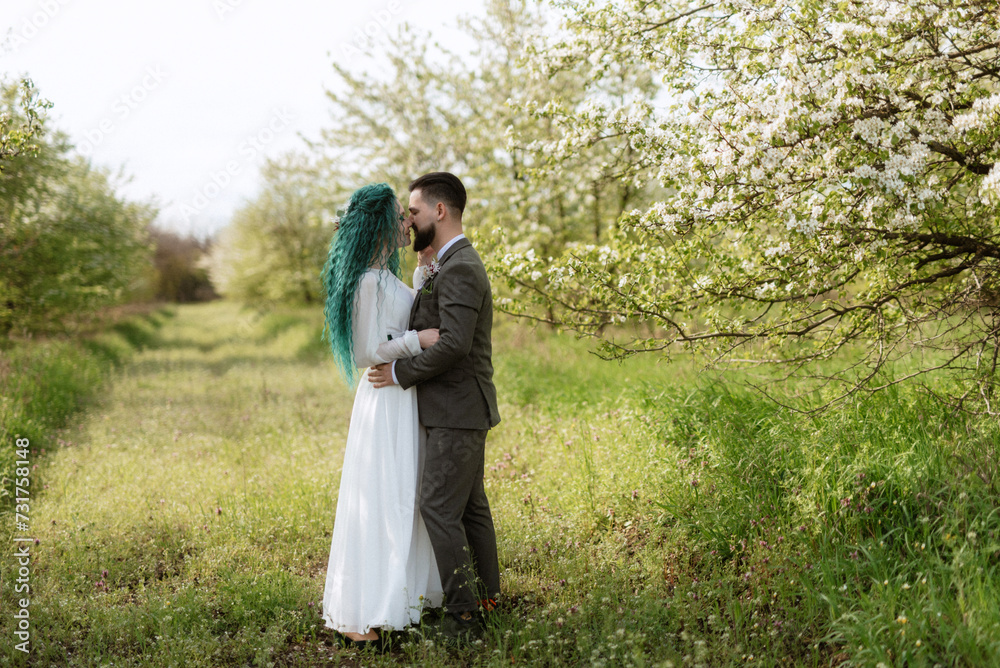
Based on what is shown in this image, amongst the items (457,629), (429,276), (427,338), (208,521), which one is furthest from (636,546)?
(208,521)

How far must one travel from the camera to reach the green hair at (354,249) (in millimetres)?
3850

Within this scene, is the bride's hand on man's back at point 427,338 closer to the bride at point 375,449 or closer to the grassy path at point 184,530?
the bride at point 375,449

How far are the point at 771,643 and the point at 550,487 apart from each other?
8.22ft

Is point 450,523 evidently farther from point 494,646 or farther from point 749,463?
point 749,463

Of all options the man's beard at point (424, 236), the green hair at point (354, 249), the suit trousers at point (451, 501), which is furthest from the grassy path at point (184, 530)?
the man's beard at point (424, 236)

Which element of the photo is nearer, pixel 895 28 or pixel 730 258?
pixel 895 28

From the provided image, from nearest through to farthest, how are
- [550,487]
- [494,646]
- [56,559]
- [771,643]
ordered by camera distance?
1. [771,643]
2. [494,646]
3. [56,559]
4. [550,487]

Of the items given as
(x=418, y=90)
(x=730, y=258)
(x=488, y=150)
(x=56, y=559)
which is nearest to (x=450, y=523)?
(x=730, y=258)

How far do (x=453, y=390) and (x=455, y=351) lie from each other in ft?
0.93

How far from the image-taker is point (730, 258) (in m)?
4.81

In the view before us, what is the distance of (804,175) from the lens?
4320 mm

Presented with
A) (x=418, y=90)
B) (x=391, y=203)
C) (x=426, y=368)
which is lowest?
(x=426, y=368)

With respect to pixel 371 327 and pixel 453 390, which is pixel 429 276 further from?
pixel 453 390

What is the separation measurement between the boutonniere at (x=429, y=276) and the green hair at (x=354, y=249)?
0.22 metres
